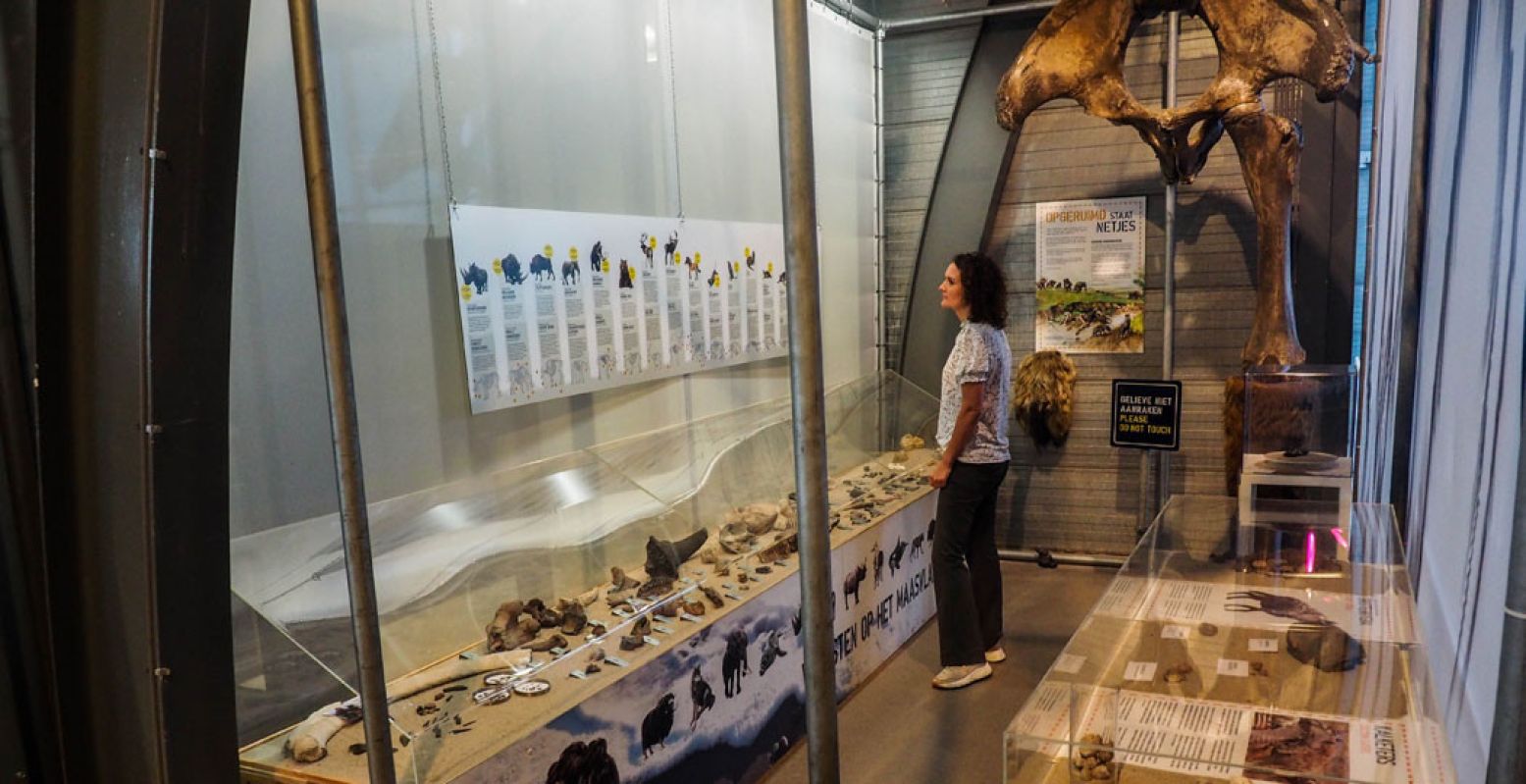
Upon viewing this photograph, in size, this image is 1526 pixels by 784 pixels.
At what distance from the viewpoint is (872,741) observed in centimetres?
342

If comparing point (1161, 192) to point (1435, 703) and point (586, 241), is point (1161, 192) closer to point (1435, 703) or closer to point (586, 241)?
point (586, 241)

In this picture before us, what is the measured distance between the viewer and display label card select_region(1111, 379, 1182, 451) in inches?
194

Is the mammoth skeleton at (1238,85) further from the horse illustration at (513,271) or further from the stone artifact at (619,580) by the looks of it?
the stone artifact at (619,580)

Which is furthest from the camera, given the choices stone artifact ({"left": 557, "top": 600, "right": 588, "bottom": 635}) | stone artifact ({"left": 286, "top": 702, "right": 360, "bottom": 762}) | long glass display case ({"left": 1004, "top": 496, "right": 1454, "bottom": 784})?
stone artifact ({"left": 557, "top": 600, "right": 588, "bottom": 635})

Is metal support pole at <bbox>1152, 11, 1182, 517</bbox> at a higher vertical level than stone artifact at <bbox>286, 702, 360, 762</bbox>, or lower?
higher

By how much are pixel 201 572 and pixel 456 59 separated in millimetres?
1875

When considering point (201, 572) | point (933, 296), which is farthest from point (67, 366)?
point (933, 296)

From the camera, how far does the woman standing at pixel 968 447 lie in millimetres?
3715

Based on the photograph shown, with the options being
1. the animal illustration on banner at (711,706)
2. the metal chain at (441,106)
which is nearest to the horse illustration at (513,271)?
the metal chain at (441,106)


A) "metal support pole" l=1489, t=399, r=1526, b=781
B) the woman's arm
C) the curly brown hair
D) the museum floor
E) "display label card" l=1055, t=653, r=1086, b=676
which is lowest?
the museum floor

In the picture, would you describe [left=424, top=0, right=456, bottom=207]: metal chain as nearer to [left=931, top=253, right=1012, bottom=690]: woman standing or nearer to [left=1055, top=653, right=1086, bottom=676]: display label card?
[left=931, top=253, right=1012, bottom=690]: woman standing

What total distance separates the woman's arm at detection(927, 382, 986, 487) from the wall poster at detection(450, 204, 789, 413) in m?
1.11

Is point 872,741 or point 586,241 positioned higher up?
point 586,241

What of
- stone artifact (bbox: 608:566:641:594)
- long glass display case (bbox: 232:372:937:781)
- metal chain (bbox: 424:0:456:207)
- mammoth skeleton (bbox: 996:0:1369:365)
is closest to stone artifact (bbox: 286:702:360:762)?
long glass display case (bbox: 232:372:937:781)
